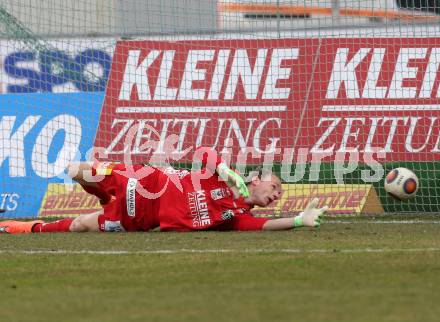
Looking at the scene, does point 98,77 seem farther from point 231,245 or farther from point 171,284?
point 171,284

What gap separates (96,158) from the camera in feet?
52.6

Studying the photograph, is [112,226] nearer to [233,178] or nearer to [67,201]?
[233,178]

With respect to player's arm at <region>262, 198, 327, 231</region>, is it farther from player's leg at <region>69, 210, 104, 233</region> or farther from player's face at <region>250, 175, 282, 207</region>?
player's leg at <region>69, 210, 104, 233</region>

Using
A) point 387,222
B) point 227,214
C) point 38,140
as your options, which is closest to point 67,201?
point 38,140

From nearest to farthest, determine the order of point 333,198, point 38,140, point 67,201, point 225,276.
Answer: point 225,276, point 333,198, point 67,201, point 38,140

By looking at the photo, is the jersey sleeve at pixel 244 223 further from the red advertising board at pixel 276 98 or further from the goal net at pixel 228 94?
the red advertising board at pixel 276 98

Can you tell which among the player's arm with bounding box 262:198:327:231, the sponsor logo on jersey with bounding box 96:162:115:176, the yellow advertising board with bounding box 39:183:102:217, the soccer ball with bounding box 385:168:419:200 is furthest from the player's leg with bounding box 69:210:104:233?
the soccer ball with bounding box 385:168:419:200

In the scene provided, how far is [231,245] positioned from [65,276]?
2.42 meters

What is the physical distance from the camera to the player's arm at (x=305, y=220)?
1140cm

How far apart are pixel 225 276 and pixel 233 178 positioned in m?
3.46

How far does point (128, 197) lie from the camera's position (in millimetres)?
12445

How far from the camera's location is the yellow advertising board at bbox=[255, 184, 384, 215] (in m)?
15.2

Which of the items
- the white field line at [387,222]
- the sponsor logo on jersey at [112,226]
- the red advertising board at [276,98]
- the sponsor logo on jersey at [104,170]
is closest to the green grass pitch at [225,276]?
the sponsor logo on jersey at [112,226]

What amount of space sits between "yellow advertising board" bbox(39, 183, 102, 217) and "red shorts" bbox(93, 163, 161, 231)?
2.80m
